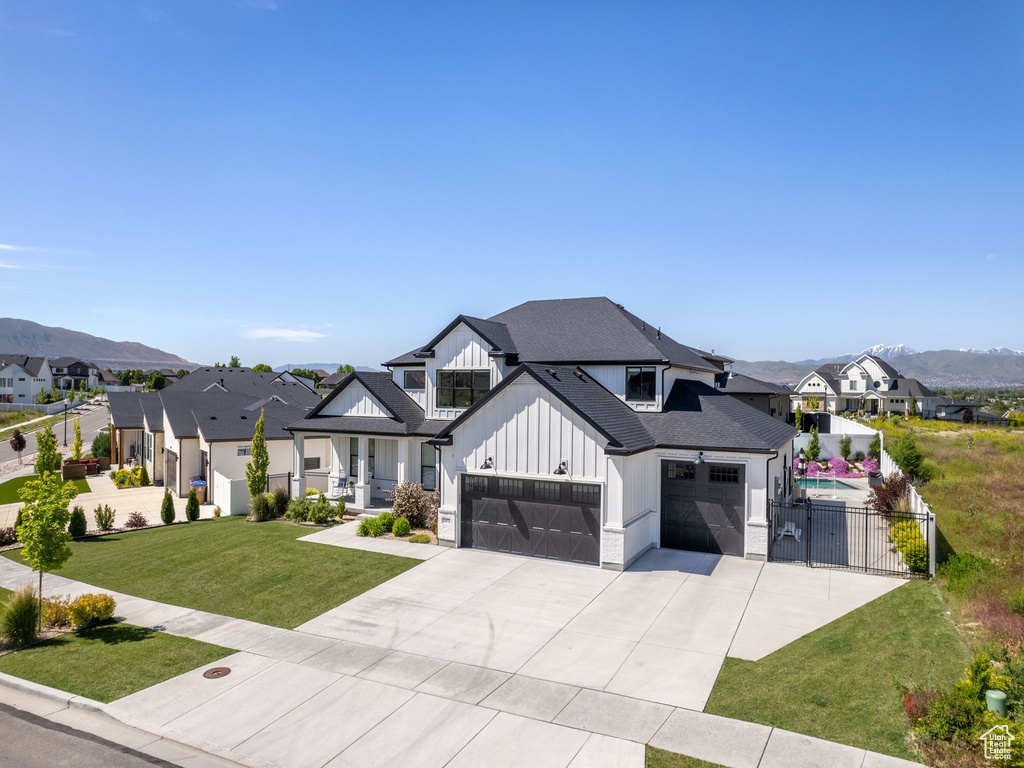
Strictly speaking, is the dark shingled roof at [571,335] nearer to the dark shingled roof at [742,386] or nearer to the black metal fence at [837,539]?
the black metal fence at [837,539]

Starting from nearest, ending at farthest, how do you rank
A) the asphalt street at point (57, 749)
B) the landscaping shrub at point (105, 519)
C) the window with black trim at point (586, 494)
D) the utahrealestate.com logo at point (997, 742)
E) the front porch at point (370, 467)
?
the utahrealestate.com logo at point (997, 742)
the asphalt street at point (57, 749)
the window with black trim at point (586, 494)
the landscaping shrub at point (105, 519)
the front porch at point (370, 467)

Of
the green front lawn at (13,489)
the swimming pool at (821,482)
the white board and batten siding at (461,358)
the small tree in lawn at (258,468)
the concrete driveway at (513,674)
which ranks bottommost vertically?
the green front lawn at (13,489)

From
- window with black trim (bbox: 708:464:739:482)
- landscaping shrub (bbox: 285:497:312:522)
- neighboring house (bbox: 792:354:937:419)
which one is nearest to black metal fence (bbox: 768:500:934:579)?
window with black trim (bbox: 708:464:739:482)

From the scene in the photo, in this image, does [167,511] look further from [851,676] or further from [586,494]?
[851,676]

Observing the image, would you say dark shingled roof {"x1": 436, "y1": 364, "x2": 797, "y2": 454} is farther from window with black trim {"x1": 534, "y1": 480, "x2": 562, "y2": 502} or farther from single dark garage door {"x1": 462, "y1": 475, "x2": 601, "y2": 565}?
window with black trim {"x1": 534, "y1": 480, "x2": 562, "y2": 502}

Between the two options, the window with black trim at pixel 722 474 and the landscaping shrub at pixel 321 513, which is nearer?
the window with black trim at pixel 722 474

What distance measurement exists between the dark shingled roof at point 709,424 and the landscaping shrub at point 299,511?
1378 cm

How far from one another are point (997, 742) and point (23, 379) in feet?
474

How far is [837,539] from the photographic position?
70.9ft

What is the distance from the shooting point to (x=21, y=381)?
377 feet

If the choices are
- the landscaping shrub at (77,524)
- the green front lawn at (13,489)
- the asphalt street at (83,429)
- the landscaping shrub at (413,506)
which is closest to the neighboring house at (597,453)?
the landscaping shrub at (413,506)

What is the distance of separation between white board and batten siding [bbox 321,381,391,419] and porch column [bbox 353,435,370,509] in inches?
52.4

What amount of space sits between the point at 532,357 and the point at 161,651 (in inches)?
622

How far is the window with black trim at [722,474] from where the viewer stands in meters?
19.1
